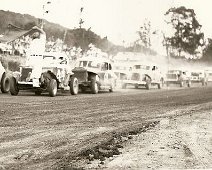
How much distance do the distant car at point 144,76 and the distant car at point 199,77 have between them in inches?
505

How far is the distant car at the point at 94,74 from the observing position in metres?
22.7

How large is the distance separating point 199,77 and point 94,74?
78.8 feet

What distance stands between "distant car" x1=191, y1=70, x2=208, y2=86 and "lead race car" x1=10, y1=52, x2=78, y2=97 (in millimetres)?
24698

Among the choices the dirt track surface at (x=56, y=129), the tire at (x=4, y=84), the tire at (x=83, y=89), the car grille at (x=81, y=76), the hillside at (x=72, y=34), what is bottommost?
the dirt track surface at (x=56, y=129)

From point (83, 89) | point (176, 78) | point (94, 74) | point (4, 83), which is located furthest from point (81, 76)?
point (176, 78)

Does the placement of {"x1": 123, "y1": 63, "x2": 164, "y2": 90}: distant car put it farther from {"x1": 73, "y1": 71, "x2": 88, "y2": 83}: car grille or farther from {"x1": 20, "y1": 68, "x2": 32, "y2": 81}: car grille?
{"x1": 20, "y1": 68, "x2": 32, "y2": 81}: car grille

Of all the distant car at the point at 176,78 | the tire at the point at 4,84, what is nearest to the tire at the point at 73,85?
the tire at the point at 4,84

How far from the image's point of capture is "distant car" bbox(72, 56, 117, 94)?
22.7m

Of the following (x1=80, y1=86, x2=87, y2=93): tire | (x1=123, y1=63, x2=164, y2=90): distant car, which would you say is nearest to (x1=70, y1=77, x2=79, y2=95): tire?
(x1=80, y1=86, x2=87, y2=93): tire

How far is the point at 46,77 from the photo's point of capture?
19.3 m

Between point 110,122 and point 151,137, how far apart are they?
2.21m

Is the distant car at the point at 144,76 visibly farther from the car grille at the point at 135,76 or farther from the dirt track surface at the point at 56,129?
the dirt track surface at the point at 56,129

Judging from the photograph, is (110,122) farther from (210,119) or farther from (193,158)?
(193,158)

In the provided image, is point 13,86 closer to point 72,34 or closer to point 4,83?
point 4,83
